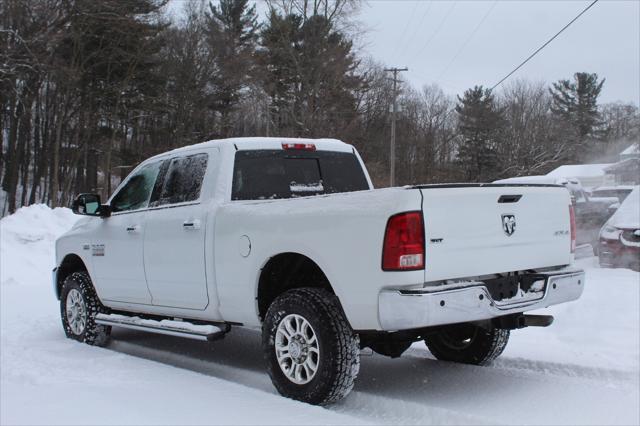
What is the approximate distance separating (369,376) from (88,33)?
2824 centimetres

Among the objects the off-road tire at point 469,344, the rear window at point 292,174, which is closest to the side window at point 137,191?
the rear window at point 292,174

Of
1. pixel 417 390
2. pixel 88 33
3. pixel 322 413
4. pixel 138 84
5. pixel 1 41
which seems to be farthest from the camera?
pixel 138 84

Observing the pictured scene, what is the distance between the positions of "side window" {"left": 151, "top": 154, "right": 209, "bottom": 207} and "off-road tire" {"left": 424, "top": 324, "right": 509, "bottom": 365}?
2.41m

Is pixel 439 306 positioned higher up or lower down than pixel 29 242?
higher up

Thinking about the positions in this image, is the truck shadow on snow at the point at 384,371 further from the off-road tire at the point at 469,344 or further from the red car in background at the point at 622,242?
the red car in background at the point at 622,242

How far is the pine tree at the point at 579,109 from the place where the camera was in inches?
2370

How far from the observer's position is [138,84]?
34.0 meters

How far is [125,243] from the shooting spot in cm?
632

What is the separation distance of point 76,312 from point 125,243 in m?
1.32

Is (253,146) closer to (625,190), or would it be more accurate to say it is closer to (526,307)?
(526,307)

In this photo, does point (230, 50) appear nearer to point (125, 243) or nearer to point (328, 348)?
point (125, 243)

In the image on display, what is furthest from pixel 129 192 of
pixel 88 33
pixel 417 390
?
pixel 88 33

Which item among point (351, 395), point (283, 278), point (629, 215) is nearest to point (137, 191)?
point (283, 278)

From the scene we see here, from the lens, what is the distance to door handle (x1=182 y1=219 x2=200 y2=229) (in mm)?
5285
